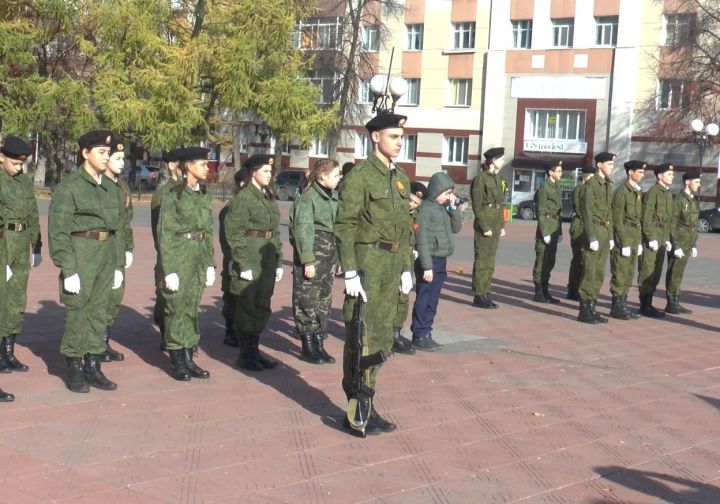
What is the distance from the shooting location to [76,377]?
8.18m

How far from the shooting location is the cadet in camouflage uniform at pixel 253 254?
937 centimetres

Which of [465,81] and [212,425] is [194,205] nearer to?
[212,425]

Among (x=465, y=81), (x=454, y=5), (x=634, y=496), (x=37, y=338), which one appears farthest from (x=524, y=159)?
(x=634, y=496)

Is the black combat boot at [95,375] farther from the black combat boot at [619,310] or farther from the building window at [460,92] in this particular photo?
the building window at [460,92]

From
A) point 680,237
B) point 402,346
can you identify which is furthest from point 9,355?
point 680,237

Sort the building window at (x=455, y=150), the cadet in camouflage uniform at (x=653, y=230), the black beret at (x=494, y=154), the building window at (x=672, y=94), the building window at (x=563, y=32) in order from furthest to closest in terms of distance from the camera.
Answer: the building window at (x=455, y=150) → the building window at (x=563, y=32) → the building window at (x=672, y=94) → the cadet in camouflage uniform at (x=653, y=230) → the black beret at (x=494, y=154)

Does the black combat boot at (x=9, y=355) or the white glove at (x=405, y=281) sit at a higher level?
the white glove at (x=405, y=281)

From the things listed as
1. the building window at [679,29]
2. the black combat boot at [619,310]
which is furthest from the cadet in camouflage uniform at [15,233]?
the building window at [679,29]

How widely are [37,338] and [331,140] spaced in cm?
4339

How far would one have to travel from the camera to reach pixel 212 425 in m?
7.36

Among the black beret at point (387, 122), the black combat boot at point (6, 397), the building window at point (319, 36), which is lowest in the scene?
the black combat boot at point (6, 397)

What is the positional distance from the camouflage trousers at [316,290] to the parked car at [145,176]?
3979cm

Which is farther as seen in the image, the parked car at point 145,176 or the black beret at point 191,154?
the parked car at point 145,176

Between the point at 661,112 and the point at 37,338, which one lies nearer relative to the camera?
the point at 37,338
